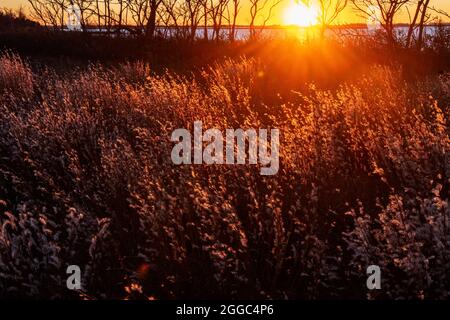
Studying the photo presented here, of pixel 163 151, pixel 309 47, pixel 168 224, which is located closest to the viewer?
pixel 168 224

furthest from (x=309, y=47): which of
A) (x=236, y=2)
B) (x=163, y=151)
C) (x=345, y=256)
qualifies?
(x=236, y=2)

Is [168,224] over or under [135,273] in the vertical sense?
over

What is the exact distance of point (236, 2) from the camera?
36594mm

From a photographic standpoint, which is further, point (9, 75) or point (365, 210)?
point (9, 75)

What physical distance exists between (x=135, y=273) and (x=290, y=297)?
0.93 metres

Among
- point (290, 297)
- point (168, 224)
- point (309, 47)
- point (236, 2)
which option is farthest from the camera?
point (236, 2)

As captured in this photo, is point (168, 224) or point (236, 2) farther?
point (236, 2)

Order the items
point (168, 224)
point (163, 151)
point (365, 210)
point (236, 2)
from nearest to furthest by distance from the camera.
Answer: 1. point (168, 224)
2. point (365, 210)
3. point (163, 151)
4. point (236, 2)

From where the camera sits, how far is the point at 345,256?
2.93m

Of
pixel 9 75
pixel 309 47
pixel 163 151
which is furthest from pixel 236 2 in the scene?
pixel 163 151

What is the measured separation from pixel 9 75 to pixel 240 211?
657 cm
